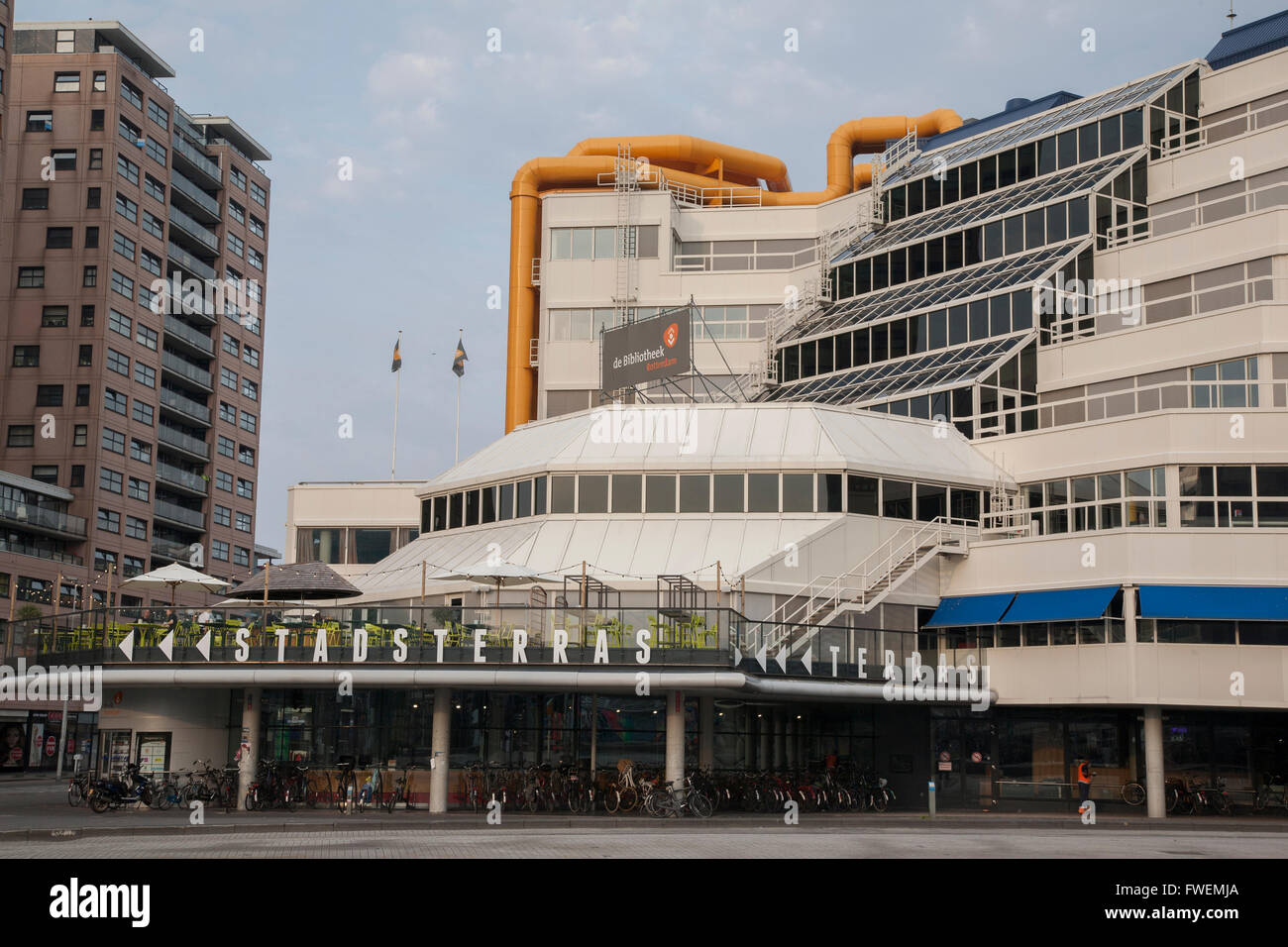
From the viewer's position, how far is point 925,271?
65.6 meters

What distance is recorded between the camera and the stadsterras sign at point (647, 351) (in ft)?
190

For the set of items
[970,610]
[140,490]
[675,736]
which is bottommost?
[675,736]

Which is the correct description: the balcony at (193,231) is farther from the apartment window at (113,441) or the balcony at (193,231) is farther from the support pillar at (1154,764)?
the support pillar at (1154,764)

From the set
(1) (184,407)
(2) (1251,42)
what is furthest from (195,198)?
(2) (1251,42)

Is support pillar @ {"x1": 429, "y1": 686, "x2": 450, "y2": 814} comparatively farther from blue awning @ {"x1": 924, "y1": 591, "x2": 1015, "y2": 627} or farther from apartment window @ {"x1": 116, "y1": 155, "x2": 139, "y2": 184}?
apartment window @ {"x1": 116, "y1": 155, "x2": 139, "y2": 184}

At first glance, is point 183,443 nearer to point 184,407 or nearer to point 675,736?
point 184,407

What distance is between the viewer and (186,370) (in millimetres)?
125125

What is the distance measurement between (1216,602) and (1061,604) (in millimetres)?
4503

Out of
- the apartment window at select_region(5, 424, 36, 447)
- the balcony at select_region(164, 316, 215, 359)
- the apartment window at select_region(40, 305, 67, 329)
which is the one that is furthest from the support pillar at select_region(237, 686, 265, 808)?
the balcony at select_region(164, 316, 215, 359)

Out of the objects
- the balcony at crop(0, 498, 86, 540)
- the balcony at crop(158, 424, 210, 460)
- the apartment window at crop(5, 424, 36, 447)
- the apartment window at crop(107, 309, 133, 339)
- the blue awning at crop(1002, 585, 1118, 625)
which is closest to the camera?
the blue awning at crop(1002, 585, 1118, 625)

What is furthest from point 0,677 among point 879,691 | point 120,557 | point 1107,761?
point 120,557

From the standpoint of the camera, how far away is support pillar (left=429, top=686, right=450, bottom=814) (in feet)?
129

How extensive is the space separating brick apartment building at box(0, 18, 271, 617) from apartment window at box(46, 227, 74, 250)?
0.10 meters

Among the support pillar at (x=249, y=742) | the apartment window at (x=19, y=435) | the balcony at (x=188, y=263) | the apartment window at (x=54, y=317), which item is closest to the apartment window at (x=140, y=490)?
the apartment window at (x=19, y=435)
